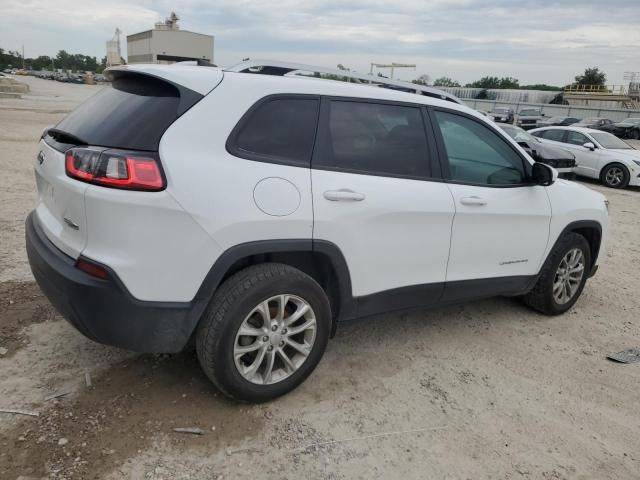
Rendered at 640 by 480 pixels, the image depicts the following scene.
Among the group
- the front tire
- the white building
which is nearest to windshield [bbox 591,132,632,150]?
the white building

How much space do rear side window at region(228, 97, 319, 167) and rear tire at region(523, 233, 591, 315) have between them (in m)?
2.50

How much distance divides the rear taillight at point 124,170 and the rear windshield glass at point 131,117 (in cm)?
7

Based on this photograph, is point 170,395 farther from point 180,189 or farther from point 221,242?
point 180,189

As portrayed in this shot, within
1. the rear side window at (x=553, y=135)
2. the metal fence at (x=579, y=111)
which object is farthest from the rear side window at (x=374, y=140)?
the metal fence at (x=579, y=111)

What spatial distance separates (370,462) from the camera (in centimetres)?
256

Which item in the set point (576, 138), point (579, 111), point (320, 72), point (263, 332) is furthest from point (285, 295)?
point (579, 111)

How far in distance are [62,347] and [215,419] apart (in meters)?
1.29

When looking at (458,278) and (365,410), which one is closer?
(365,410)

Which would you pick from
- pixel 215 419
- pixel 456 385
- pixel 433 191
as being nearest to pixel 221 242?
pixel 215 419

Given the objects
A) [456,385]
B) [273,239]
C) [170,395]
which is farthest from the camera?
[456,385]

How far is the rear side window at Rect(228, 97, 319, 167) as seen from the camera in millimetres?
2693

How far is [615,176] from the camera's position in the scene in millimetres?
13164

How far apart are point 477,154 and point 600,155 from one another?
11552 mm

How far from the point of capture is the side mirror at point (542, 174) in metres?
3.85
